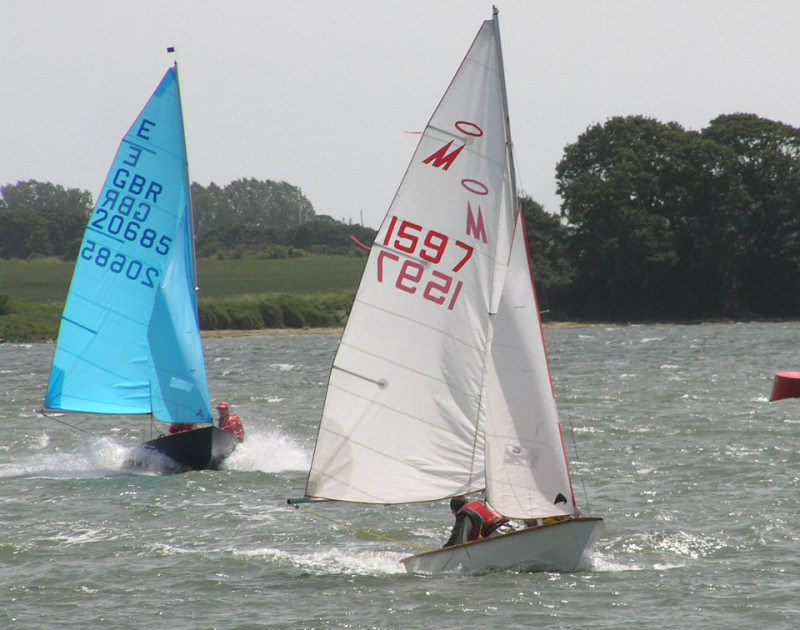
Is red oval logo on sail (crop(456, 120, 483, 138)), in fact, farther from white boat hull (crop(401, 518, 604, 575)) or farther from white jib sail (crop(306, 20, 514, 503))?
white boat hull (crop(401, 518, 604, 575))

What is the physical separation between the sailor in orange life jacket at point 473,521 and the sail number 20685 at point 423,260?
226cm

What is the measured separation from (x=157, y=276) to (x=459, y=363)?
368 inches

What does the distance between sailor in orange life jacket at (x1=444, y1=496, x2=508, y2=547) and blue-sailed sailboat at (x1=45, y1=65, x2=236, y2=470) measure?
843 centimetres

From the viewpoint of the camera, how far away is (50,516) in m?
17.4

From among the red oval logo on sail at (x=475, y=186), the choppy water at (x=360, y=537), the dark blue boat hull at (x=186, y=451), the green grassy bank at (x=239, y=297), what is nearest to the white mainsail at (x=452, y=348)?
the red oval logo on sail at (x=475, y=186)

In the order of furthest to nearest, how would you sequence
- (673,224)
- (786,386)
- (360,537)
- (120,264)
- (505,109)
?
(673,224) → (120,264) → (786,386) → (360,537) → (505,109)

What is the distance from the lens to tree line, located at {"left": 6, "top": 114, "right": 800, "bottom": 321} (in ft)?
254

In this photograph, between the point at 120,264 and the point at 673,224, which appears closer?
the point at 120,264

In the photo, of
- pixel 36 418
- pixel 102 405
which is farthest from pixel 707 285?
pixel 102 405

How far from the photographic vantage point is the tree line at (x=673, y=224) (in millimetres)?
77312

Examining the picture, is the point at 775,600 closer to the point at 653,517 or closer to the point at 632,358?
the point at 653,517

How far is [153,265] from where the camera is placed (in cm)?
2069

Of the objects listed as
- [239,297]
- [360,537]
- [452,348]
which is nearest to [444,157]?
[452,348]

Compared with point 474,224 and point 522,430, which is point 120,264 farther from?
point 522,430
